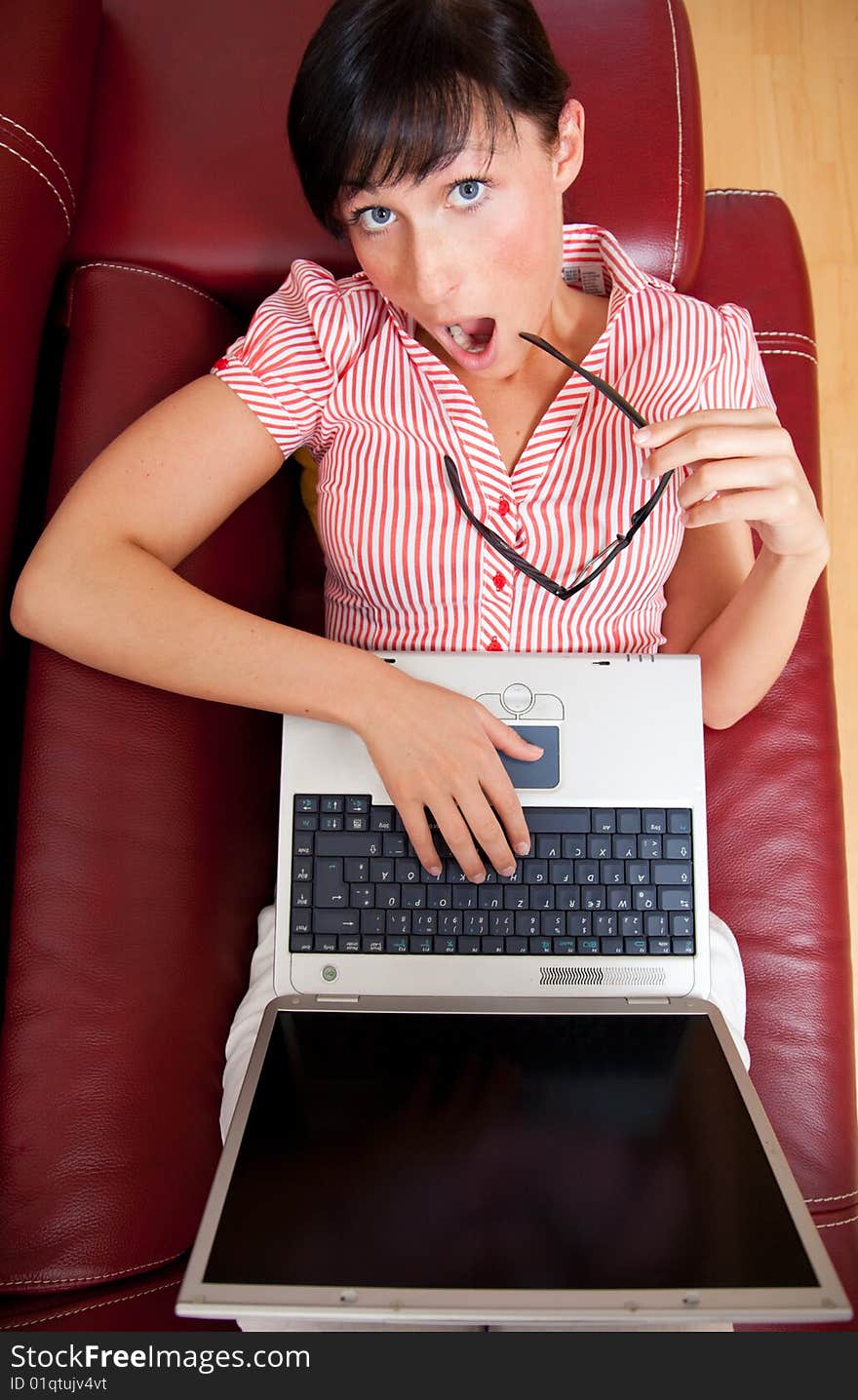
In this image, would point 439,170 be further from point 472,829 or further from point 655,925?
point 655,925

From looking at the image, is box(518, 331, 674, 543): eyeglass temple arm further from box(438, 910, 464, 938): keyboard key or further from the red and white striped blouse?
box(438, 910, 464, 938): keyboard key

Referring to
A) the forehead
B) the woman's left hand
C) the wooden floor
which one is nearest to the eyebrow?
the forehead

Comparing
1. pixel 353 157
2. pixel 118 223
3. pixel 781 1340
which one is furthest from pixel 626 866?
pixel 118 223

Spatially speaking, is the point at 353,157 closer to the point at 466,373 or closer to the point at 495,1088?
the point at 466,373

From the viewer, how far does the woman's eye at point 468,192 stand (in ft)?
2.75

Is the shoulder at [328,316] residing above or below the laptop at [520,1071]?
above

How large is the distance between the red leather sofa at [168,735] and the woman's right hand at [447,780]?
0.23 m

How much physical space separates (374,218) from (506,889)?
0.57 meters

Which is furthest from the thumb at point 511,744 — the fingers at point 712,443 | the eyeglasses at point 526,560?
the fingers at point 712,443

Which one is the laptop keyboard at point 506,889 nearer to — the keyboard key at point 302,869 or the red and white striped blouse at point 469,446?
the keyboard key at point 302,869

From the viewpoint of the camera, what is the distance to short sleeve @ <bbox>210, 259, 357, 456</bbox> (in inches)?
40.4

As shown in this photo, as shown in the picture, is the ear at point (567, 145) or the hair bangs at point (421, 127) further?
the ear at point (567, 145)

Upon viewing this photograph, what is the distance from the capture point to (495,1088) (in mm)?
846

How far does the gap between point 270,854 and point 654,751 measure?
43 cm
